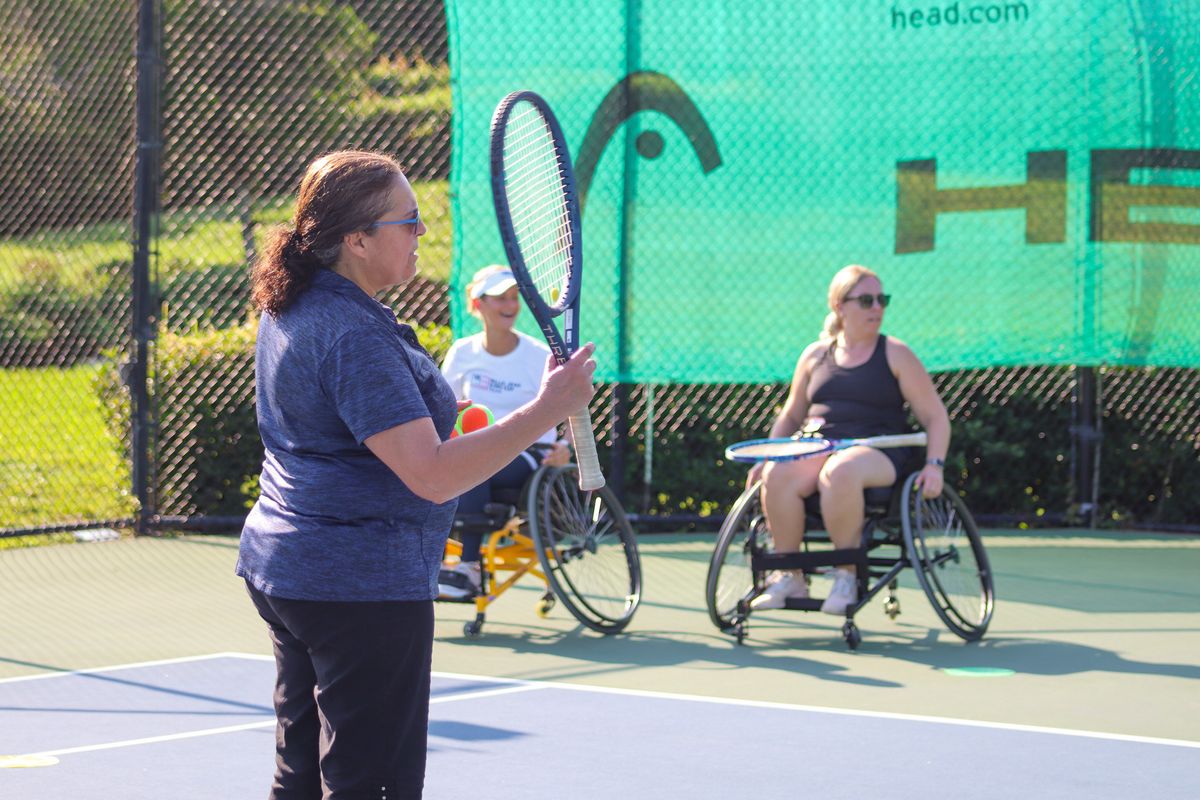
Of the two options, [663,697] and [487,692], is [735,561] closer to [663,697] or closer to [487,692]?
[663,697]

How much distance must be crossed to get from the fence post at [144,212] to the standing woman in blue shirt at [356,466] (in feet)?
18.6

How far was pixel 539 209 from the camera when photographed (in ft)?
12.4

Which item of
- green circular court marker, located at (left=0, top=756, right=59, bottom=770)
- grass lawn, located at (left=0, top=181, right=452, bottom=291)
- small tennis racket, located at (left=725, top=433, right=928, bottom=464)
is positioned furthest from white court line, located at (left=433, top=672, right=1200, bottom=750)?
grass lawn, located at (left=0, top=181, right=452, bottom=291)

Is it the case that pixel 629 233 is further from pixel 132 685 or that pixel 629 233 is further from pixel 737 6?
pixel 132 685

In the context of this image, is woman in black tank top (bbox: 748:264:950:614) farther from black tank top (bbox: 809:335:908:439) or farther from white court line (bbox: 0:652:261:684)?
white court line (bbox: 0:652:261:684)

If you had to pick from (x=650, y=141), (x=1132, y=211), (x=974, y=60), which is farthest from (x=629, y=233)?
(x=1132, y=211)

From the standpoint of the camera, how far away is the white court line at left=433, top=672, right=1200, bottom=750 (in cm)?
453

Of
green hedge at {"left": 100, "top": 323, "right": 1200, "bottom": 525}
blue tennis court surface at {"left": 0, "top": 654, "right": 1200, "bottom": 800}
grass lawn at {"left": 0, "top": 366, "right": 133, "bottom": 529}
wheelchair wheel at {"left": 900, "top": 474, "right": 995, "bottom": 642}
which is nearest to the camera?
blue tennis court surface at {"left": 0, "top": 654, "right": 1200, "bottom": 800}

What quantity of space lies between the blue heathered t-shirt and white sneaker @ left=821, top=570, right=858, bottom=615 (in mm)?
3346

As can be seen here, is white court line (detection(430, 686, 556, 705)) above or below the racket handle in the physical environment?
below

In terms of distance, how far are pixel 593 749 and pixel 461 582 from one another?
5.50 ft

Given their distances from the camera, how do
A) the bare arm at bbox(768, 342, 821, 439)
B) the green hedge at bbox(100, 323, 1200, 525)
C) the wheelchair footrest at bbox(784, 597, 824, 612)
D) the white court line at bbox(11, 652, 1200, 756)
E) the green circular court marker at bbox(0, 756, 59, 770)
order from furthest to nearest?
the green hedge at bbox(100, 323, 1200, 525)
the bare arm at bbox(768, 342, 821, 439)
the wheelchair footrest at bbox(784, 597, 824, 612)
the white court line at bbox(11, 652, 1200, 756)
the green circular court marker at bbox(0, 756, 59, 770)

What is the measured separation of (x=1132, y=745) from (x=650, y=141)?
4241 millimetres

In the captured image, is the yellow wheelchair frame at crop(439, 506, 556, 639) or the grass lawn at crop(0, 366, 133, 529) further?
the grass lawn at crop(0, 366, 133, 529)
